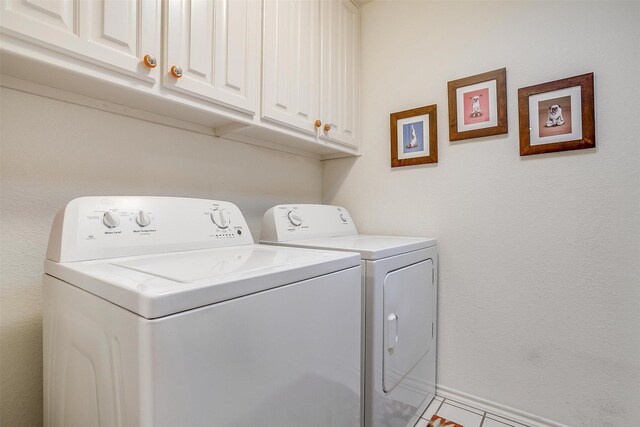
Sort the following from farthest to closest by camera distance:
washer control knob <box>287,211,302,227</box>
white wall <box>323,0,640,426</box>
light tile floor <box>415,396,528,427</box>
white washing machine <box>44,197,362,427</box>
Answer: washer control knob <box>287,211,302,227</box>
light tile floor <box>415,396,528,427</box>
white wall <box>323,0,640,426</box>
white washing machine <box>44,197,362,427</box>

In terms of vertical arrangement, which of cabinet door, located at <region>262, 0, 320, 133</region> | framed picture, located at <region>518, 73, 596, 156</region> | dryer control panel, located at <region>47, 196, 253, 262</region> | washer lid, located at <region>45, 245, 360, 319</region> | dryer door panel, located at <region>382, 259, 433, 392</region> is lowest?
dryer door panel, located at <region>382, 259, 433, 392</region>

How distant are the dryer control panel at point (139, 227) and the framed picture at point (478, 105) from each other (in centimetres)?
127

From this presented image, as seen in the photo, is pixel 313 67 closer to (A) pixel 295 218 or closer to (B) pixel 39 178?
(A) pixel 295 218

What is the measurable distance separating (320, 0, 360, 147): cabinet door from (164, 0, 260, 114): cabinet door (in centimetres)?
49

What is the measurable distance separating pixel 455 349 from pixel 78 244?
178 cm

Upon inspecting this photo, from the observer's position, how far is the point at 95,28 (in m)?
0.87

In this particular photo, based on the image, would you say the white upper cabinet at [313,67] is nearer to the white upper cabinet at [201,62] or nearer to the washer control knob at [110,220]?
the white upper cabinet at [201,62]

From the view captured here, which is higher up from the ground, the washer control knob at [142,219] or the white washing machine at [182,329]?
the washer control knob at [142,219]

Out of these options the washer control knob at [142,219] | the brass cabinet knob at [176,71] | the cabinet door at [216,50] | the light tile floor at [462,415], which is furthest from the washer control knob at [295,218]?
the light tile floor at [462,415]

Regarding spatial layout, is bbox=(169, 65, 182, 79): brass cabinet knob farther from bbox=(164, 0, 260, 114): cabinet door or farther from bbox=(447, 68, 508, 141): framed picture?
bbox=(447, 68, 508, 141): framed picture

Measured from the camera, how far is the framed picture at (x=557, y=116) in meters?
1.34

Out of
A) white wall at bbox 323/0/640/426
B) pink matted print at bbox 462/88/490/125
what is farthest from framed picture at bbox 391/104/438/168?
pink matted print at bbox 462/88/490/125

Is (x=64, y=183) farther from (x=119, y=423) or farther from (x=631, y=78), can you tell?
(x=631, y=78)

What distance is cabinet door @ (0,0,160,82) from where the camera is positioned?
29.9 inches
